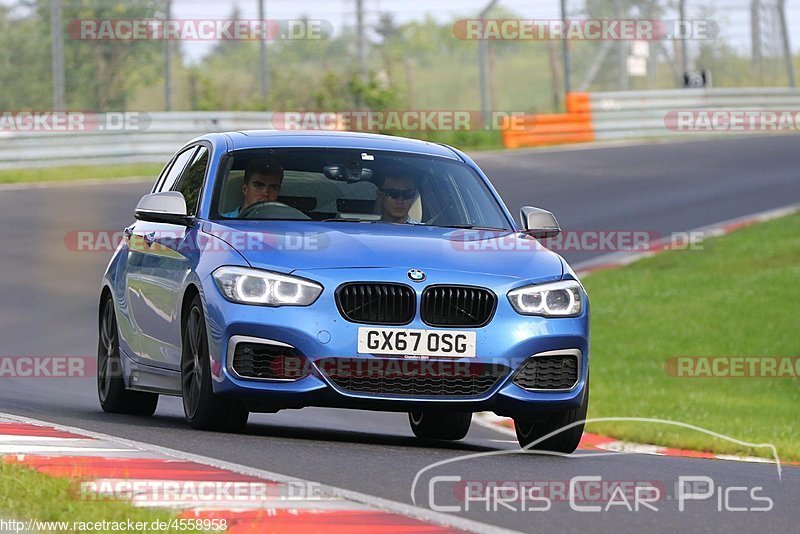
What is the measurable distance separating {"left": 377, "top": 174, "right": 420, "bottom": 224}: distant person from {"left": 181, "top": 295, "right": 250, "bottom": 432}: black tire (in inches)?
48.3

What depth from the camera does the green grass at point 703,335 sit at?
12.6 metres

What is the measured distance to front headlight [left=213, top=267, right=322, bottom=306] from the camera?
7.64 m

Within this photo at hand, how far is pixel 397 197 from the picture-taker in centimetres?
890

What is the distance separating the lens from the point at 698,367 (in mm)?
15523

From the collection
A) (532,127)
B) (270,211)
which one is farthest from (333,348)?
(532,127)

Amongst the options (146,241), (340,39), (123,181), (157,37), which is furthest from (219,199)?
(340,39)

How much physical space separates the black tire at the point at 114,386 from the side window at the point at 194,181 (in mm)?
989

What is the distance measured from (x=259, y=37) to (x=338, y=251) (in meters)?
26.4

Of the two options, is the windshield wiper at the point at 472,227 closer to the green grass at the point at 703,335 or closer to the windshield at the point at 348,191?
the windshield at the point at 348,191

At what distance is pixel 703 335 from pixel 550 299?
888 centimetres

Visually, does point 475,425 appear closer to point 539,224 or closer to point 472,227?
point 539,224

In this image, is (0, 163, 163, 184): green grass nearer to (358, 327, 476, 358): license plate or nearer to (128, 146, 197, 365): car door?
(128, 146, 197, 365): car door

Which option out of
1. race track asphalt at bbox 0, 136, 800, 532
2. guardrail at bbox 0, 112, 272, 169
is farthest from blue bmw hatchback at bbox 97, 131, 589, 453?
guardrail at bbox 0, 112, 272, 169

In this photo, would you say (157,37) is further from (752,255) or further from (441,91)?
(441,91)
